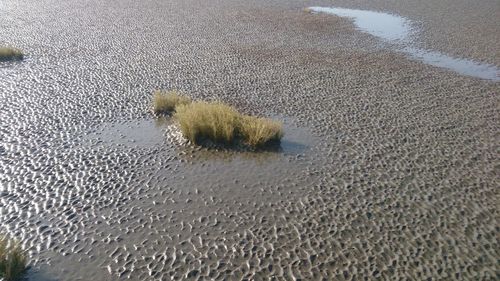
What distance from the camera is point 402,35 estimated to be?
15930 mm

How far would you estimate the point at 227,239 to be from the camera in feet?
18.2

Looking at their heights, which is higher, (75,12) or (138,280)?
(75,12)

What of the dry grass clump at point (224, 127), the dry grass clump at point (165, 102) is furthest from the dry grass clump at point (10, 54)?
the dry grass clump at point (224, 127)

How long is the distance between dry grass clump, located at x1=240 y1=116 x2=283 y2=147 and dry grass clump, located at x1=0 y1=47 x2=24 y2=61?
8242 millimetres

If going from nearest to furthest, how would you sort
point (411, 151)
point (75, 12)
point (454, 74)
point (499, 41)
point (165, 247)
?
1. point (165, 247)
2. point (411, 151)
3. point (454, 74)
4. point (499, 41)
5. point (75, 12)

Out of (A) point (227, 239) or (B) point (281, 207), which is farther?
(B) point (281, 207)

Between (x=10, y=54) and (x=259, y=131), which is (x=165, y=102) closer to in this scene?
(x=259, y=131)

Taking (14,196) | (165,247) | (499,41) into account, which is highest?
(14,196)

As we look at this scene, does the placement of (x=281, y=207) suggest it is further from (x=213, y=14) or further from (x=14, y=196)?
(x=213, y=14)

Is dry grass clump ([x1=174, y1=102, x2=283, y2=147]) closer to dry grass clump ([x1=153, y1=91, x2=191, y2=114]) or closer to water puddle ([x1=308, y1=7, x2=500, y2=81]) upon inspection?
dry grass clump ([x1=153, y1=91, x2=191, y2=114])

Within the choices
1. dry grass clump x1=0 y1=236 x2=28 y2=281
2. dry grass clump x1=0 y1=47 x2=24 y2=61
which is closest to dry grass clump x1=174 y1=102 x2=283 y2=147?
dry grass clump x1=0 y1=236 x2=28 y2=281

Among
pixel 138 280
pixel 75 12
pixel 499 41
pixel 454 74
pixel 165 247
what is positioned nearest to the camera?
pixel 138 280

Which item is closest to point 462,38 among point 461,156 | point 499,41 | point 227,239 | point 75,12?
point 499,41

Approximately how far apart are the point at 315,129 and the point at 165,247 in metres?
4.27
